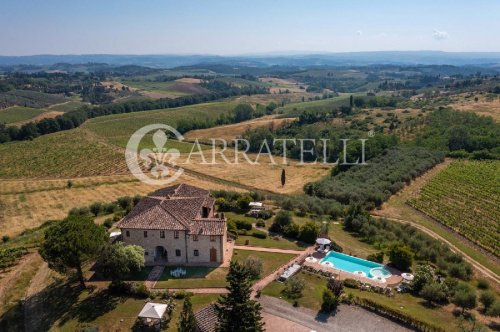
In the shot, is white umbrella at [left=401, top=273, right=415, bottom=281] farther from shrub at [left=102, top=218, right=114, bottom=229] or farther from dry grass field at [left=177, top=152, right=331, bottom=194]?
dry grass field at [left=177, top=152, right=331, bottom=194]

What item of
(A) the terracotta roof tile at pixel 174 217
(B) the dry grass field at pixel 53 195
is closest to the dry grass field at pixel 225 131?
(B) the dry grass field at pixel 53 195

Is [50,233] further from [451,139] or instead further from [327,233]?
[451,139]

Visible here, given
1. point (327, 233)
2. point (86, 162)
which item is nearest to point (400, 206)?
point (327, 233)

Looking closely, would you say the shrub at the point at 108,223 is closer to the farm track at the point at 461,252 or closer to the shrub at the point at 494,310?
the farm track at the point at 461,252

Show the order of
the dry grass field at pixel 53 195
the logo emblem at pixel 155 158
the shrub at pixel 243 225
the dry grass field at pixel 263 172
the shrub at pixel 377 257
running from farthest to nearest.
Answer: the logo emblem at pixel 155 158 < the dry grass field at pixel 263 172 < the dry grass field at pixel 53 195 < the shrub at pixel 243 225 < the shrub at pixel 377 257

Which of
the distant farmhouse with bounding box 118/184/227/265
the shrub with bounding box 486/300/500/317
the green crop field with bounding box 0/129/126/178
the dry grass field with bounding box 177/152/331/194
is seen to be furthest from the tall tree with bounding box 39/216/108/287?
the green crop field with bounding box 0/129/126/178

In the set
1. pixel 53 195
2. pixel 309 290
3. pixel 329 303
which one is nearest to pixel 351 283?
pixel 309 290
